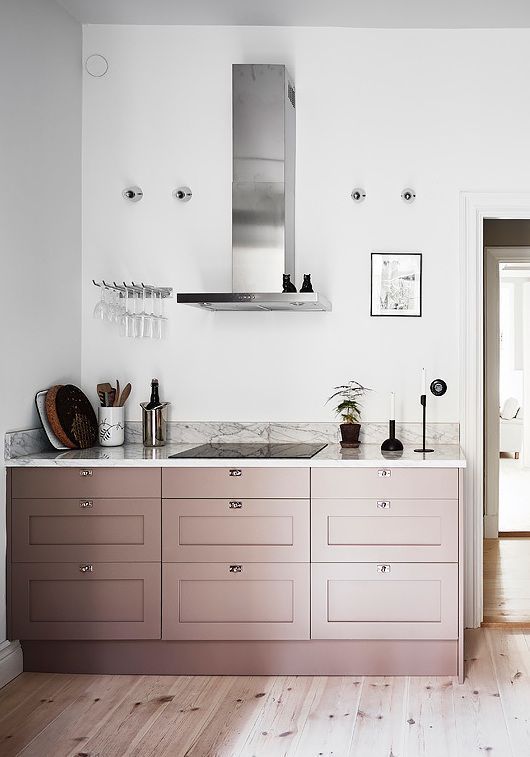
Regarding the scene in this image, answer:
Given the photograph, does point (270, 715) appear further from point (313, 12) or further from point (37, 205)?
point (313, 12)

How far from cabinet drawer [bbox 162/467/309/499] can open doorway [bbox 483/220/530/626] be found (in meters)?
1.37

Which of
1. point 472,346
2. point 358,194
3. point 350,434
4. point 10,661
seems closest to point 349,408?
point 350,434

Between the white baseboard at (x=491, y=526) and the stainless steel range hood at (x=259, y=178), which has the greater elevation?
the stainless steel range hood at (x=259, y=178)

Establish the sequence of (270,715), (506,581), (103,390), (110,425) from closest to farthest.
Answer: (270,715) < (110,425) < (103,390) < (506,581)

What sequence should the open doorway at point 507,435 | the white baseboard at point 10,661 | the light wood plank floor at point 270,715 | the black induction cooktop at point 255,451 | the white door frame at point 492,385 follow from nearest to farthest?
the light wood plank floor at point 270,715, the white baseboard at point 10,661, the black induction cooktop at point 255,451, the open doorway at point 507,435, the white door frame at point 492,385

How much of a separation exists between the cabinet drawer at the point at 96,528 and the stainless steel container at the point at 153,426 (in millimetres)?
530

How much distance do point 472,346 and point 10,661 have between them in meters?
2.51

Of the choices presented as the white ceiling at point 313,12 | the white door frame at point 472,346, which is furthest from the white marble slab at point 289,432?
the white ceiling at point 313,12

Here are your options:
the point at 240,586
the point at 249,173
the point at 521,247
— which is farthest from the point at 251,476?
the point at 521,247

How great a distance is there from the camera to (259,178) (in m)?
3.57

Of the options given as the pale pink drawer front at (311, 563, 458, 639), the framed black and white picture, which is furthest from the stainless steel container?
the framed black and white picture

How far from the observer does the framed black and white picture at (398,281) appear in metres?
3.88

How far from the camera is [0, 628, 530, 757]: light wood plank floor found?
2652mm

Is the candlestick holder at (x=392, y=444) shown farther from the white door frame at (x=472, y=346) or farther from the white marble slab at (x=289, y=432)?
the white door frame at (x=472, y=346)
